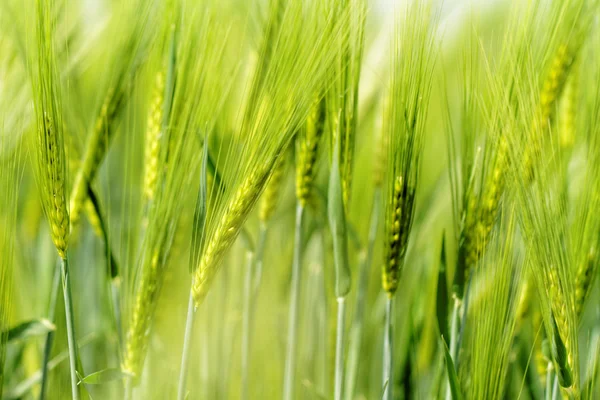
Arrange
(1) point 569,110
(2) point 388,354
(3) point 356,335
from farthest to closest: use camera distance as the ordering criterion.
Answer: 1. (1) point 569,110
2. (3) point 356,335
3. (2) point 388,354

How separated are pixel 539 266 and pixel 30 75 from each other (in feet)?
1.64

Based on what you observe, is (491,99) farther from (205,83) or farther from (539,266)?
(205,83)

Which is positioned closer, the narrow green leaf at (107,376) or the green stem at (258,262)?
the narrow green leaf at (107,376)

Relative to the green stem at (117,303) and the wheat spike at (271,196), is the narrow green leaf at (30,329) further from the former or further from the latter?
the wheat spike at (271,196)

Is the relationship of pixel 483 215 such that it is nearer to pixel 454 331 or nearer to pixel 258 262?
pixel 454 331

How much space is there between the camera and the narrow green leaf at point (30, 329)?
725 mm

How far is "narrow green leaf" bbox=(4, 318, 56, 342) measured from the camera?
0.73 metres

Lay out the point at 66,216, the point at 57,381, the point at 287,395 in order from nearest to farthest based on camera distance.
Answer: the point at 66,216
the point at 287,395
the point at 57,381

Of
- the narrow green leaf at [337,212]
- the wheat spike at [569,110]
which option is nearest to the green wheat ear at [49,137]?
the narrow green leaf at [337,212]

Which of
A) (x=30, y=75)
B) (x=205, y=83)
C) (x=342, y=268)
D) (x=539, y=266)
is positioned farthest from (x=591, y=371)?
(x=30, y=75)

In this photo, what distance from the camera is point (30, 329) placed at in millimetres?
740

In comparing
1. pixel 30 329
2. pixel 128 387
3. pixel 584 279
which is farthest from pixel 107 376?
pixel 584 279

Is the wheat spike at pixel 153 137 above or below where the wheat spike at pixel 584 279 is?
above

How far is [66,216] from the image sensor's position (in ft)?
2.03
